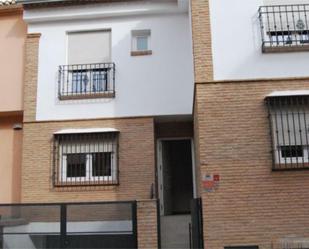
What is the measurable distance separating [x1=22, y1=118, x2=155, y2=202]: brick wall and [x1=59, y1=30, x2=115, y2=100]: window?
0.88 m

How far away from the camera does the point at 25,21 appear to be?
13.4 meters

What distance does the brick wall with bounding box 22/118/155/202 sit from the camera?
12109mm

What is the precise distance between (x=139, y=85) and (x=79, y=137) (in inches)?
88.1

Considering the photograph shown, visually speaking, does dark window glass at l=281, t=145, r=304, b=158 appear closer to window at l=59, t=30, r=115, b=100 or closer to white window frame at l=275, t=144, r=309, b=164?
white window frame at l=275, t=144, r=309, b=164

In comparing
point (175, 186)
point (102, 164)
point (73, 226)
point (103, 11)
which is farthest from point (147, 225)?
point (103, 11)

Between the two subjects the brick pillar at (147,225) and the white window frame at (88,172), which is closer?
the brick pillar at (147,225)

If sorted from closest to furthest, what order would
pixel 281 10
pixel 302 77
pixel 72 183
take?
1. pixel 302 77
2. pixel 281 10
3. pixel 72 183

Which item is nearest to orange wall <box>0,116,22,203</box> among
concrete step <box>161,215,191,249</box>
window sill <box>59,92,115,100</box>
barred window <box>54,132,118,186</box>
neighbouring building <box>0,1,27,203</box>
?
neighbouring building <box>0,1,27,203</box>

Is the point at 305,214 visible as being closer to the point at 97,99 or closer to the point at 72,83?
→ the point at 97,99

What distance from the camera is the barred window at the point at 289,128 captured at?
901 cm

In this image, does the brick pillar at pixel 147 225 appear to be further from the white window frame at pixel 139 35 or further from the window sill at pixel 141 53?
the white window frame at pixel 139 35

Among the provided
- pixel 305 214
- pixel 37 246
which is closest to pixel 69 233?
pixel 37 246

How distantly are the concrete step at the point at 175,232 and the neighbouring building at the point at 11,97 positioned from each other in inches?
178

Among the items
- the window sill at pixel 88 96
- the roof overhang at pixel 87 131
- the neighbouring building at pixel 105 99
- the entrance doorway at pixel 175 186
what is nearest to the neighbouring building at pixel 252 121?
the entrance doorway at pixel 175 186
